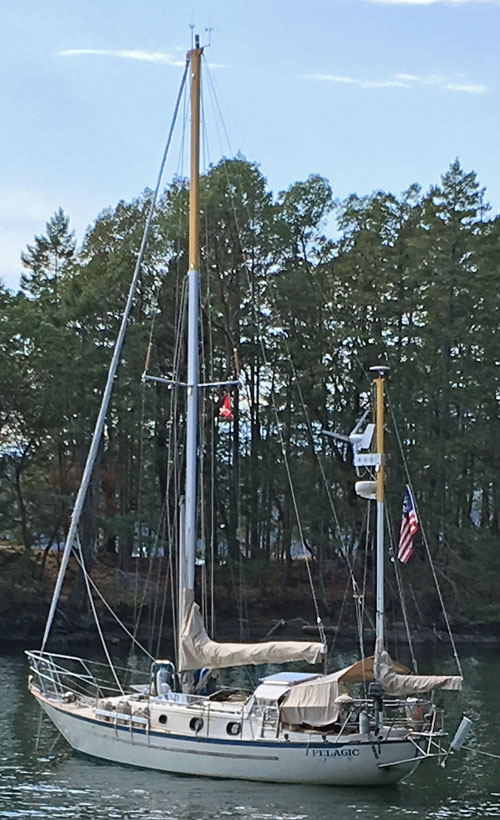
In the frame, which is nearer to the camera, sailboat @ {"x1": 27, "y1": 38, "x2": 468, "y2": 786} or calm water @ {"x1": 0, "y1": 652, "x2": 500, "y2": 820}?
calm water @ {"x1": 0, "y1": 652, "x2": 500, "y2": 820}

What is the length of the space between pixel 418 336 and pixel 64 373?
62.8 feet

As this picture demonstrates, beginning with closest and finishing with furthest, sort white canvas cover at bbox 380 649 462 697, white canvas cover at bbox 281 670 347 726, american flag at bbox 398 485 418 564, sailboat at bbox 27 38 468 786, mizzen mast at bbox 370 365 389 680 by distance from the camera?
sailboat at bbox 27 38 468 786, white canvas cover at bbox 281 670 347 726, white canvas cover at bbox 380 649 462 697, mizzen mast at bbox 370 365 389 680, american flag at bbox 398 485 418 564

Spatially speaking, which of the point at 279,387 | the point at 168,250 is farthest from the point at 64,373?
the point at 279,387

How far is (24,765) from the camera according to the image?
87.6ft

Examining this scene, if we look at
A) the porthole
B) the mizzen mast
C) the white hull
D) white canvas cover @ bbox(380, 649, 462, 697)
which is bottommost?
the white hull

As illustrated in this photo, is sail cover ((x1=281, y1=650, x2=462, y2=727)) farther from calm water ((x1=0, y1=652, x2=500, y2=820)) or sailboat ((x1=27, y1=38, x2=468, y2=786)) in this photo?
calm water ((x1=0, y1=652, x2=500, y2=820))

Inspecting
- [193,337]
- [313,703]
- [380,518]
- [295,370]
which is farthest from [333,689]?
[295,370]

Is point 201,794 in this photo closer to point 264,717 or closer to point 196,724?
point 196,724

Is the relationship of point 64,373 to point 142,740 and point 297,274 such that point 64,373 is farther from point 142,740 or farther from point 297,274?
point 142,740

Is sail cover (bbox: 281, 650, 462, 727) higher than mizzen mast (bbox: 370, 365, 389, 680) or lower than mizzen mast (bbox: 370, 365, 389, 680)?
lower

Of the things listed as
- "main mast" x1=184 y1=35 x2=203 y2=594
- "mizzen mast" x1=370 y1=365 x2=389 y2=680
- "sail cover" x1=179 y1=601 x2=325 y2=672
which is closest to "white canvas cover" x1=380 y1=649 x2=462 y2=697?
"mizzen mast" x1=370 y1=365 x2=389 y2=680

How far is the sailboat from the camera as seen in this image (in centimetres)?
2400

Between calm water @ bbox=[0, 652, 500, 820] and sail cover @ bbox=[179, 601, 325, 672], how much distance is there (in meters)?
2.52

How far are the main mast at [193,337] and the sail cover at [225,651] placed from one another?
90cm
